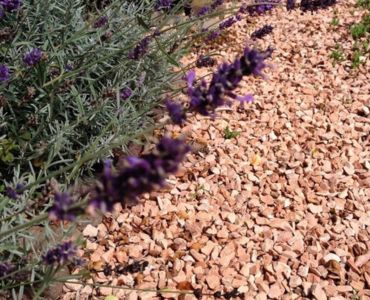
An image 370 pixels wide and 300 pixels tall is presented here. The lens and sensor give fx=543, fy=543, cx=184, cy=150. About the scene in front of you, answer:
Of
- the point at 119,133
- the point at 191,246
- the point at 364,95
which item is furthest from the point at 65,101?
the point at 364,95

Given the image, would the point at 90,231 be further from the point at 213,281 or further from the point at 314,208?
the point at 314,208

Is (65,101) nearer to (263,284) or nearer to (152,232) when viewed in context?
(152,232)

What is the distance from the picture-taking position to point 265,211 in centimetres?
322

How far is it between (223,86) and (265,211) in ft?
6.58

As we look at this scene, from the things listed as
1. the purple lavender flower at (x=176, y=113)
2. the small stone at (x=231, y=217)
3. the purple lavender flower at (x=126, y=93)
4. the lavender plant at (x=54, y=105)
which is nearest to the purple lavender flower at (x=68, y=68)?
the lavender plant at (x=54, y=105)

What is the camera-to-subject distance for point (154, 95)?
3.65 m

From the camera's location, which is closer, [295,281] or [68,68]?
[295,281]

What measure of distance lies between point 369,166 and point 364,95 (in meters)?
0.95

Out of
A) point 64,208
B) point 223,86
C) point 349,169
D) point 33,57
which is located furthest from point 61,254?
point 349,169

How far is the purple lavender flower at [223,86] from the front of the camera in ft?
4.32

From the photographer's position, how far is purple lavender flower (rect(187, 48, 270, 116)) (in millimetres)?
1317

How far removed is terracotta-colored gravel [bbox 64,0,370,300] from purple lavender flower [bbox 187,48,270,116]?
60.7 inches

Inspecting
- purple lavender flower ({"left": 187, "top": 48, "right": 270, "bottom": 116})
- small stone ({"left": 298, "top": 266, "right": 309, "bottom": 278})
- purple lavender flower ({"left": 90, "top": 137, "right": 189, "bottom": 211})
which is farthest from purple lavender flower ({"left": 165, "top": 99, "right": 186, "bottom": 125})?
small stone ({"left": 298, "top": 266, "right": 309, "bottom": 278})

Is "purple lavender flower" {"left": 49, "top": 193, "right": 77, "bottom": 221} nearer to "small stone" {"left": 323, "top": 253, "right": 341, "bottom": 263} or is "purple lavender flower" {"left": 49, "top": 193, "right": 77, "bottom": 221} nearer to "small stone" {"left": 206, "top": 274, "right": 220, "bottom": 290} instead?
"small stone" {"left": 206, "top": 274, "right": 220, "bottom": 290}
